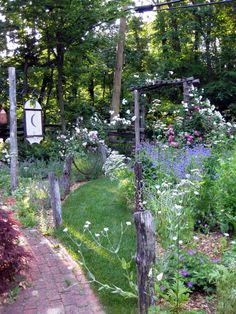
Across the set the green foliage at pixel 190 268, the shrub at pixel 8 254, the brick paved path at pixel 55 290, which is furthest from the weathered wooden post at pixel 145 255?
the shrub at pixel 8 254

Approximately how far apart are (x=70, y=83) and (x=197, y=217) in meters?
12.5

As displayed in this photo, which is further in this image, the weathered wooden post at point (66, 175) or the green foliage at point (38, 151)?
the green foliage at point (38, 151)

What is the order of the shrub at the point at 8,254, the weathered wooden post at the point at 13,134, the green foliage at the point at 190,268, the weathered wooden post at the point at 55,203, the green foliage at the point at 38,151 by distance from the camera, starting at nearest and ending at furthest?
the green foliage at the point at 190,268, the shrub at the point at 8,254, the weathered wooden post at the point at 55,203, the weathered wooden post at the point at 13,134, the green foliage at the point at 38,151

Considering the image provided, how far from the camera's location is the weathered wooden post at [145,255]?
2.66 meters

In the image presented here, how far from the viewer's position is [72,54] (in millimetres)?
13117

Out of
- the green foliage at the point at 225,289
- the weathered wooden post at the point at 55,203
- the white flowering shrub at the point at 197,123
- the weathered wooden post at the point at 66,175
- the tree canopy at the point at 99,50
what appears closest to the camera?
the green foliage at the point at 225,289

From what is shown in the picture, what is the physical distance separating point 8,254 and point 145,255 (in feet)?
4.57

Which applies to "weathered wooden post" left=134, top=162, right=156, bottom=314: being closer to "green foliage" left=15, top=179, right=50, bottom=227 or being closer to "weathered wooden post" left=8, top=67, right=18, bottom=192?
"green foliage" left=15, top=179, right=50, bottom=227

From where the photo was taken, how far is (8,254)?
3383 millimetres

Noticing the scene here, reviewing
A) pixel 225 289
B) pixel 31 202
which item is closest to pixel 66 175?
pixel 31 202

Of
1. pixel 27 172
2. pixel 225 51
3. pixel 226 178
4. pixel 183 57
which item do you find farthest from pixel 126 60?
pixel 226 178

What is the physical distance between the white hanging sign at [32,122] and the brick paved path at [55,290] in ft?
11.3

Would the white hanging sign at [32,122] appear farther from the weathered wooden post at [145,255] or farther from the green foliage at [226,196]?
the weathered wooden post at [145,255]

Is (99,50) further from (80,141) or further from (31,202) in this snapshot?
(31,202)
